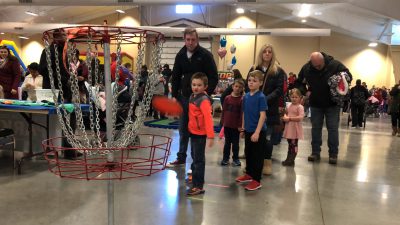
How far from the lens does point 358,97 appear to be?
34.8 ft

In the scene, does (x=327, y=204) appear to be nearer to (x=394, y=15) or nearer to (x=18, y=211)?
(x=18, y=211)

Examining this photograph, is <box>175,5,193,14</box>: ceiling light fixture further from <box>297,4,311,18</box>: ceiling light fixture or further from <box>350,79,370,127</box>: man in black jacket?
<box>350,79,370,127</box>: man in black jacket

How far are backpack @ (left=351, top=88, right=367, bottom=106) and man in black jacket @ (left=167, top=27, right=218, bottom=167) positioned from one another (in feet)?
26.0

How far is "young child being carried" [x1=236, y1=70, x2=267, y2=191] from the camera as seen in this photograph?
3492 millimetres

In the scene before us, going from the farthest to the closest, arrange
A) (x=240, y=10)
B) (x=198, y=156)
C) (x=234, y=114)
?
(x=240, y=10) < (x=234, y=114) < (x=198, y=156)

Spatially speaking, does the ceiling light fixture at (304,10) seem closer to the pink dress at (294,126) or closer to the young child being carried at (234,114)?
the pink dress at (294,126)

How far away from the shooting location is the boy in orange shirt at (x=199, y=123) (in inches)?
125

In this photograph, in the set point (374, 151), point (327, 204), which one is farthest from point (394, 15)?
point (327, 204)

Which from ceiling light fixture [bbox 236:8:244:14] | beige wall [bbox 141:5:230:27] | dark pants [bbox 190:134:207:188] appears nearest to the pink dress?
dark pants [bbox 190:134:207:188]

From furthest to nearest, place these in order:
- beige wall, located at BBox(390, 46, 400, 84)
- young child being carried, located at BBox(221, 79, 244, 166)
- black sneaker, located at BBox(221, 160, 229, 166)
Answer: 1. beige wall, located at BBox(390, 46, 400, 84)
2. black sneaker, located at BBox(221, 160, 229, 166)
3. young child being carried, located at BBox(221, 79, 244, 166)

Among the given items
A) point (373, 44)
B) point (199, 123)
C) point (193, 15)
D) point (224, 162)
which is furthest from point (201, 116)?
point (373, 44)

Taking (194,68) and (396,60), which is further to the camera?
(396,60)

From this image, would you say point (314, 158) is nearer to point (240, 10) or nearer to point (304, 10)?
point (304, 10)

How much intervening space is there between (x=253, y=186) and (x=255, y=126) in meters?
0.60
